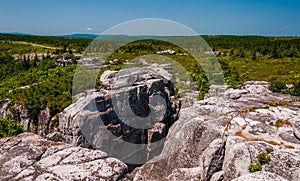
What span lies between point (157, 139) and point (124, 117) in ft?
10.6

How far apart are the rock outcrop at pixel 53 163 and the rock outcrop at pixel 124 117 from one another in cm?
529

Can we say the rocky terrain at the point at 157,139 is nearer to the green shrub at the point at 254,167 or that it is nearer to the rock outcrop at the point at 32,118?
the green shrub at the point at 254,167

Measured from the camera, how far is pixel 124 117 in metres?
19.5

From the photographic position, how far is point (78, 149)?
36.9 ft

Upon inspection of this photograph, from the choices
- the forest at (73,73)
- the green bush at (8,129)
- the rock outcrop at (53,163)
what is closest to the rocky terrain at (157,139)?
the rock outcrop at (53,163)

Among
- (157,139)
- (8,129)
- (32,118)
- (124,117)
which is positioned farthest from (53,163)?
(32,118)

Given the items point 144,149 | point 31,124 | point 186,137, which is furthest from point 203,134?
point 31,124

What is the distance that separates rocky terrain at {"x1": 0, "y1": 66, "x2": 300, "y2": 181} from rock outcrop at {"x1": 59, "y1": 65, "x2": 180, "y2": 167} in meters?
0.06

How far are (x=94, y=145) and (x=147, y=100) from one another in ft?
19.5

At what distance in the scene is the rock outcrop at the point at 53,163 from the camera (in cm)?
954

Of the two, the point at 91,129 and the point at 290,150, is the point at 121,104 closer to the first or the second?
the point at 91,129

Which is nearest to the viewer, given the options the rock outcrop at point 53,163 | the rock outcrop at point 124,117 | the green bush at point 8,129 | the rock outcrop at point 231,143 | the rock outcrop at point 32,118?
the rock outcrop at point 53,163

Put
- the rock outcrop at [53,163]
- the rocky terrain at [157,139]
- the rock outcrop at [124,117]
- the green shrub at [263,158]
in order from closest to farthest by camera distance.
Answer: the rock outcrop at [53,163]
the rocky terrain at [157,139]
the green shrub at [263,158]
the rock outcrop at [124,117]

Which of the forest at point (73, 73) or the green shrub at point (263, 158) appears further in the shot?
the forest at point (73, 73)
